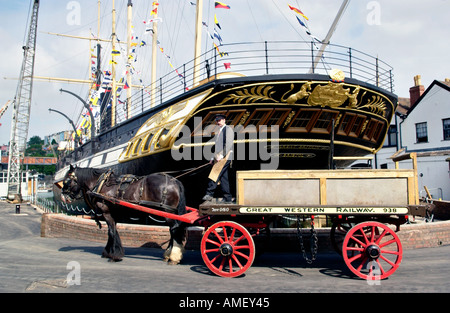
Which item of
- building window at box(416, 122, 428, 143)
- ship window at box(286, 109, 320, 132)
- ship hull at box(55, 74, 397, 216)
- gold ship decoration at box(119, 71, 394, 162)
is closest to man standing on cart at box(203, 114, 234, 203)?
ship hull at box(55, 74, 397, 216)

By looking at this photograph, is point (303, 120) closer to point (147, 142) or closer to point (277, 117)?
point (277, 117)

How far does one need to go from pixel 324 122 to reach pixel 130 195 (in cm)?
600

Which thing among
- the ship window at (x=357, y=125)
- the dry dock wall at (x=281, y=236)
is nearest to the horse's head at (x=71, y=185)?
the dry dock wall at (x=281, y=236)

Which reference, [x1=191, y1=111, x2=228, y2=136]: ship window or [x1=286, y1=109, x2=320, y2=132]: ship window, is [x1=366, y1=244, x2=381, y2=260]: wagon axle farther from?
[x1=191, y1=111, x2=228, y2=136]: ship window

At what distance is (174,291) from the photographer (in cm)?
511

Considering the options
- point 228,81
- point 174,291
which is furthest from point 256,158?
point 174,291

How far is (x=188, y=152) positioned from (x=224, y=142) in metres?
3.85

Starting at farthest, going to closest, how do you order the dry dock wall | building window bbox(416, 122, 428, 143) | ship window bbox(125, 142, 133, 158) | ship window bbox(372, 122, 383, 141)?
building window bbox(416, 122, 428, 143) < ship window bbox(125, 142, 133, 158) < ship window bbox(372, 122, 383, 141) < the dry dock wall

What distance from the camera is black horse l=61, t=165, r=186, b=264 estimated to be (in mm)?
7160

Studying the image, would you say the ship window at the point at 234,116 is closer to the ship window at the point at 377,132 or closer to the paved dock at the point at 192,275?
the paved dock at the point at 192,275

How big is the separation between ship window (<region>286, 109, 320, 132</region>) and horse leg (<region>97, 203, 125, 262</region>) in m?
5.47

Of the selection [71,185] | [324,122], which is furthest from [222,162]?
[324,122]

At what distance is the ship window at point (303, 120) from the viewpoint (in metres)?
10.4
